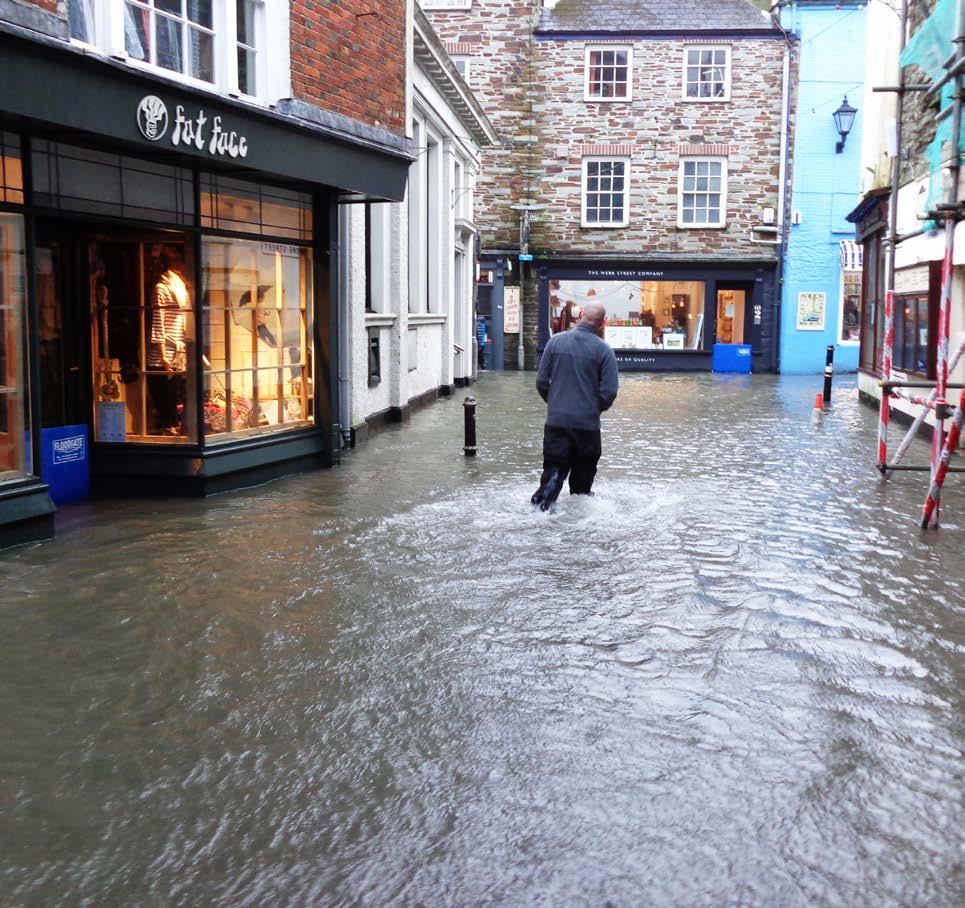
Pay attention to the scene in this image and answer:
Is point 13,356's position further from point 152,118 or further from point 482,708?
point 482,708

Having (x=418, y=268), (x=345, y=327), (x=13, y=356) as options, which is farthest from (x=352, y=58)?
(x=418, y=268)

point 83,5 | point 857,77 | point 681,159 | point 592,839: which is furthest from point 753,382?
point 592,839

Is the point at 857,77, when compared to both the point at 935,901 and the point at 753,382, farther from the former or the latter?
the point at 935,901

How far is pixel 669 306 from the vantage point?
32.5 meters

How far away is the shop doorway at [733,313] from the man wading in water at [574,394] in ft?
78.6

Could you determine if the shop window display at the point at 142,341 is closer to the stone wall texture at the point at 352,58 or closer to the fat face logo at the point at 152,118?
the fat face logo at the point at 152,118

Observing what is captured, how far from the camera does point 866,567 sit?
25.1ft

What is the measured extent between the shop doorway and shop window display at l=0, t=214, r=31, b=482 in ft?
87.1

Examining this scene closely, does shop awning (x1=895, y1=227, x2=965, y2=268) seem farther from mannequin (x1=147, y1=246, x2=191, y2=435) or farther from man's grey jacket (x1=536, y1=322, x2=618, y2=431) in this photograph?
mannequin (x1=147, y1=246, x2=191, y2=435)

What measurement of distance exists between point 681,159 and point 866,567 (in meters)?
26.0

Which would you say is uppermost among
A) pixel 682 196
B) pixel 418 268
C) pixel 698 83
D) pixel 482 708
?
pixel 698 83

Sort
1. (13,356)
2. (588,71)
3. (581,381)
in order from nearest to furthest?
(13,356), (581,381), (588,71)

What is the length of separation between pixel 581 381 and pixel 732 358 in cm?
2355

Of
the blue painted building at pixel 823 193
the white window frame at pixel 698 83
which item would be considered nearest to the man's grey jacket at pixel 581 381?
the blue painted building at pixel 823 193
